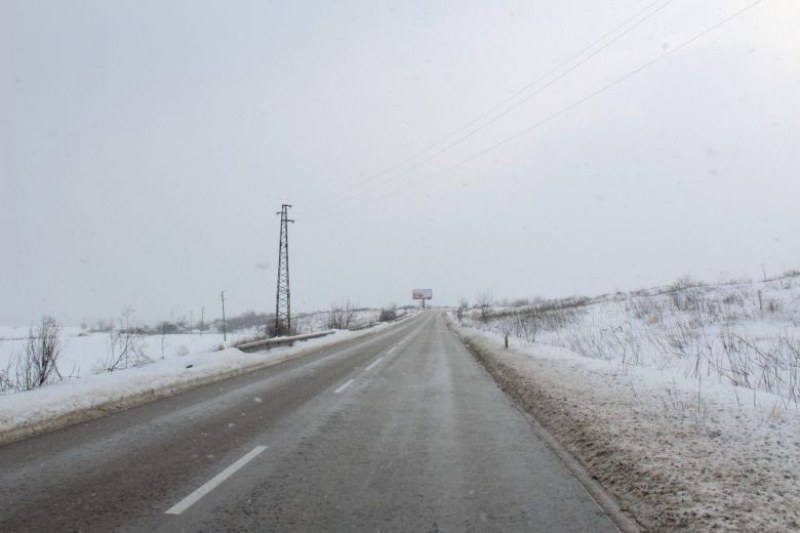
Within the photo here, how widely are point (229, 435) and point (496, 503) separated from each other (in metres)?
4.09

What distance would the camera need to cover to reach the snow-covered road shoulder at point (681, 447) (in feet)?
13.9

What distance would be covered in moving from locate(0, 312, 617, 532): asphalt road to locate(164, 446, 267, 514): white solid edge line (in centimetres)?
1

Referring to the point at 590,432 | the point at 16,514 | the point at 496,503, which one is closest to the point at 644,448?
the point at 590,432

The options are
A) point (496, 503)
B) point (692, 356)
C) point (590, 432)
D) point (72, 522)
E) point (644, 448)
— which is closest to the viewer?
point (72, 522)

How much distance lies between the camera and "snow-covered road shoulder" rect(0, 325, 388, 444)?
7.73m

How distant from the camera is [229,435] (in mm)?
7234

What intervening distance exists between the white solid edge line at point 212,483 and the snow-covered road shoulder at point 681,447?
3.74 m

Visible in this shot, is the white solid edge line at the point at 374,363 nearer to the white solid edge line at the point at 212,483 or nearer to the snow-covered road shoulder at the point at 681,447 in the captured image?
the snow-covered road shoulder at the point at 681,447

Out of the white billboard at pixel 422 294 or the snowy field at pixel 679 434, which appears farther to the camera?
the white billboard at pixel 422 294

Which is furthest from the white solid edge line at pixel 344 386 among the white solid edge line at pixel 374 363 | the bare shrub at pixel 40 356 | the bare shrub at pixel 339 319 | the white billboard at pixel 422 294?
the white billboard at pixel 422 294

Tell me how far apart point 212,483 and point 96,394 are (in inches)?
237

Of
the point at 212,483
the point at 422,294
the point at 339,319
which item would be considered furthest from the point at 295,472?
the point at 422,294

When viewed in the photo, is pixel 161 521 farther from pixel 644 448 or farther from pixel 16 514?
pixel 644 448

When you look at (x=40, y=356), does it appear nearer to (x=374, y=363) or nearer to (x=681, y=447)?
(x=374, y=363)
